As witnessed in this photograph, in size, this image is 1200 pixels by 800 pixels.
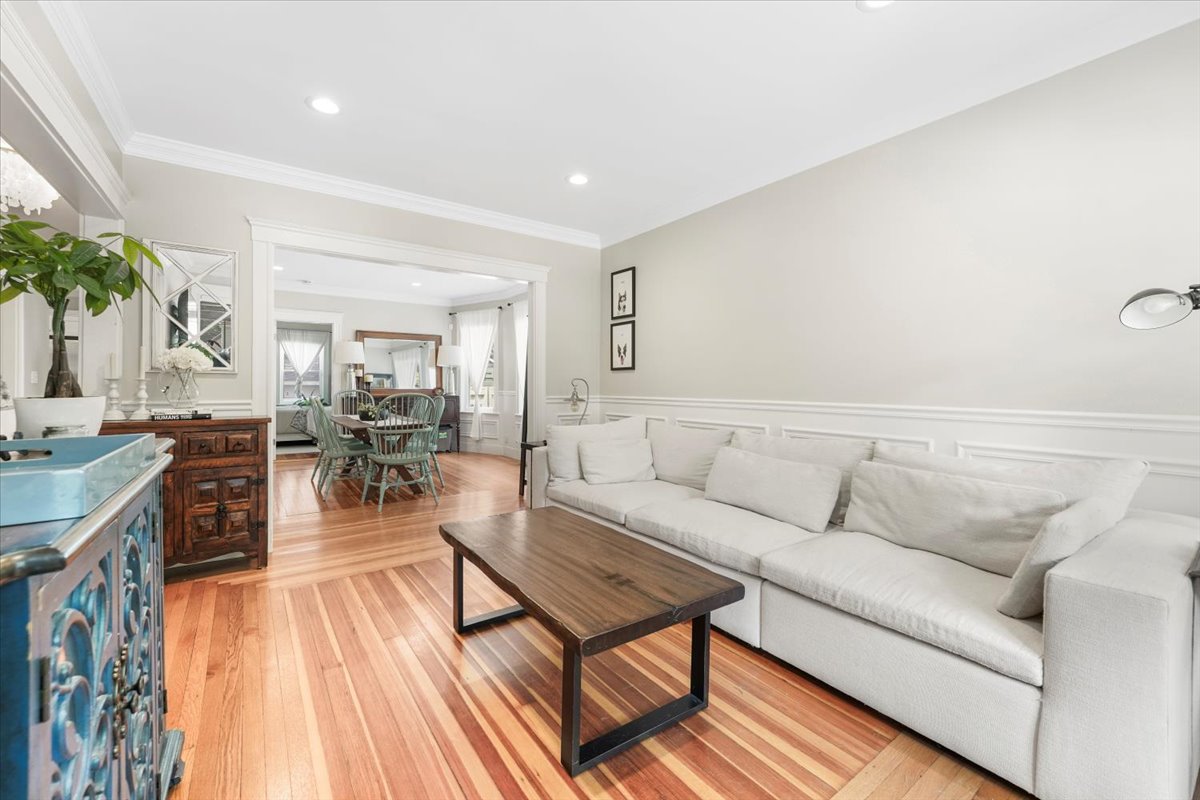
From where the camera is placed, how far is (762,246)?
11.3 feet

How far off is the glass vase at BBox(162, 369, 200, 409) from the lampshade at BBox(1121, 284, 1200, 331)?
4.35m

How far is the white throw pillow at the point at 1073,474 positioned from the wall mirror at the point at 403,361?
765 cm

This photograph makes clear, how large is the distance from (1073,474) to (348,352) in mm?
8027

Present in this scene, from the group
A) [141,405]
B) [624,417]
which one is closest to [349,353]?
[141,405]

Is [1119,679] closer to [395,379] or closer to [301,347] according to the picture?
[395,379]

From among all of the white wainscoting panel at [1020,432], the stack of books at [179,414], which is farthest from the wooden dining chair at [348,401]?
the white wainscoting panel at [1020,432]

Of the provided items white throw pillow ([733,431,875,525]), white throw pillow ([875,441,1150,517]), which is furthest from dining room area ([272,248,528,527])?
white throw pillow ([875,441,1150,517])

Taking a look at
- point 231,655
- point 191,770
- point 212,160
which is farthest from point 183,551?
point 212,160

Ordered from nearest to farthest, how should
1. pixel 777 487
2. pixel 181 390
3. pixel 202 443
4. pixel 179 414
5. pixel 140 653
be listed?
pixel 140 653, pixel 777 487, pixel 202 443, pixel 179 414, pixel 181 390

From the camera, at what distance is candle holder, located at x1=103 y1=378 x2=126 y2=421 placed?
285 cm

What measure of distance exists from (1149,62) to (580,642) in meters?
3.02

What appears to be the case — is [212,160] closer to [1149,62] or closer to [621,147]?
[621,147]

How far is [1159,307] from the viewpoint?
4.93 ft

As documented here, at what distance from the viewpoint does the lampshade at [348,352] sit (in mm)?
7625
